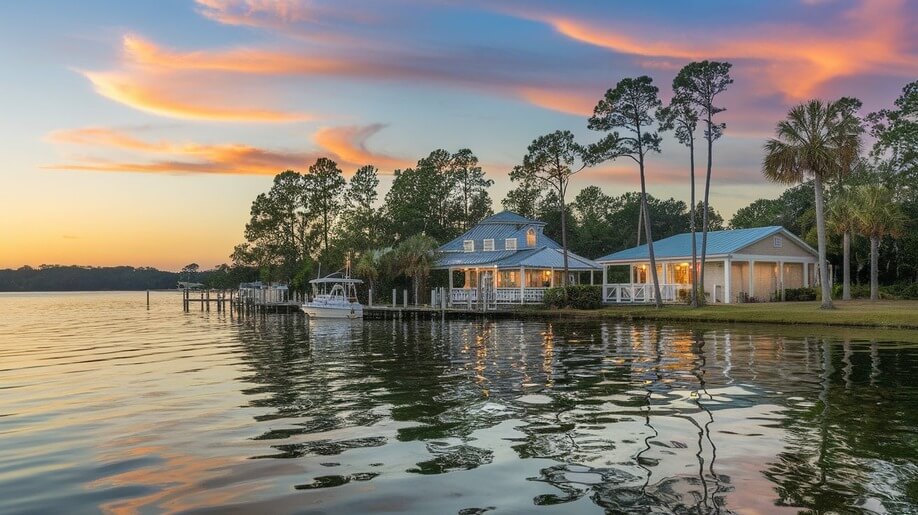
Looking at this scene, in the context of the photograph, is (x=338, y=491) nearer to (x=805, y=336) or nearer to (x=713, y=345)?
(x=713, y=345)

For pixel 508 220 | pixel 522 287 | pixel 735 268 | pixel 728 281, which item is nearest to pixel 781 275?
pixel 735 268

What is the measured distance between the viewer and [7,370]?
21562 millimetres

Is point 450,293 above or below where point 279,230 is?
below

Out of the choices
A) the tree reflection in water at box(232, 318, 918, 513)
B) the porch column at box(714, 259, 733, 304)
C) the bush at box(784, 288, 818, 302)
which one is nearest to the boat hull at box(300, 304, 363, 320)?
the porch column at box(714, 259, 733, 304)

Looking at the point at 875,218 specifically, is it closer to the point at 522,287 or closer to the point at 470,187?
the point at 522,287

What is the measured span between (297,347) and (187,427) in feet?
56.9

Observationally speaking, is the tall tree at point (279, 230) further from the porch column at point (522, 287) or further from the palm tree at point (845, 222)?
the palm tree at point (845, 222)

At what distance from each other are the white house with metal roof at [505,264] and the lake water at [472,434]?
105 ft

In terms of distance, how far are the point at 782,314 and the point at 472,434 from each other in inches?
1239

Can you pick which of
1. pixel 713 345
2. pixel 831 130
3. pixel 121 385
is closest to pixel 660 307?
pixel 831 130

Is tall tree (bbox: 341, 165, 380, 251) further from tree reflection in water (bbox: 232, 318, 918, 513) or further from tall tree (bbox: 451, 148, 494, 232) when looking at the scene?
tree reflection in water (bbox: 232, 318, 918, 513)

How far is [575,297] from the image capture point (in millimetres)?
48375

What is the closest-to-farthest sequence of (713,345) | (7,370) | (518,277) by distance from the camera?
1. (7,370)
2. (713,345)
3. (518,277)

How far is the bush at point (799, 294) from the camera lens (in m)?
50.8
